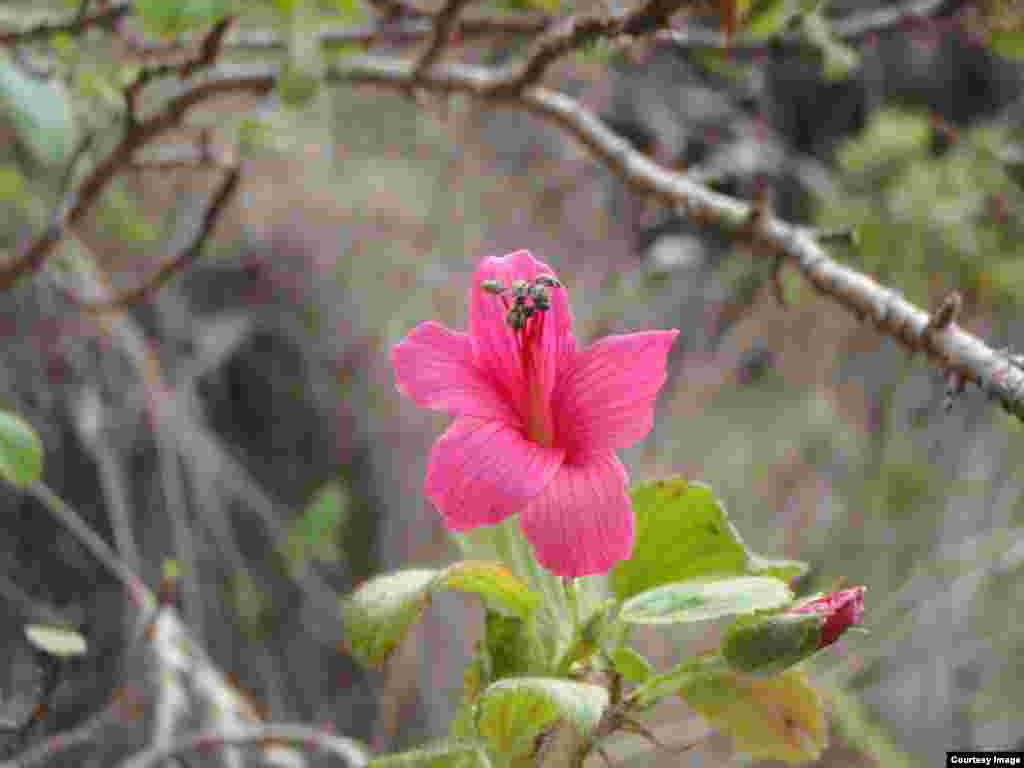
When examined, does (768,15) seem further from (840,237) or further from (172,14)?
(172,14)


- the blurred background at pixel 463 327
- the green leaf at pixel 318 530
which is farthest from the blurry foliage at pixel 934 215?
the green leaf at pixel 318 530

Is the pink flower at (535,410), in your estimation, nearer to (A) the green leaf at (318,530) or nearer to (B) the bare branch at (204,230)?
(B) the bare branch at (204,230)

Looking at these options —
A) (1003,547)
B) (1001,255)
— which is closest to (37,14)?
(1001,255)

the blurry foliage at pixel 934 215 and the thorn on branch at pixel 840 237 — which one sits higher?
the blurry foliage at pixel 934 215

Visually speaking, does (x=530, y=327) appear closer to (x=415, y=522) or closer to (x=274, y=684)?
(x=274, y=684)

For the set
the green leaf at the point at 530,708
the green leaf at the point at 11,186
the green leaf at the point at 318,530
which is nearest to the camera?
the green leaf at the point at 530,708

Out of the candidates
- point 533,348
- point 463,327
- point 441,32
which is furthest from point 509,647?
point 463,327
